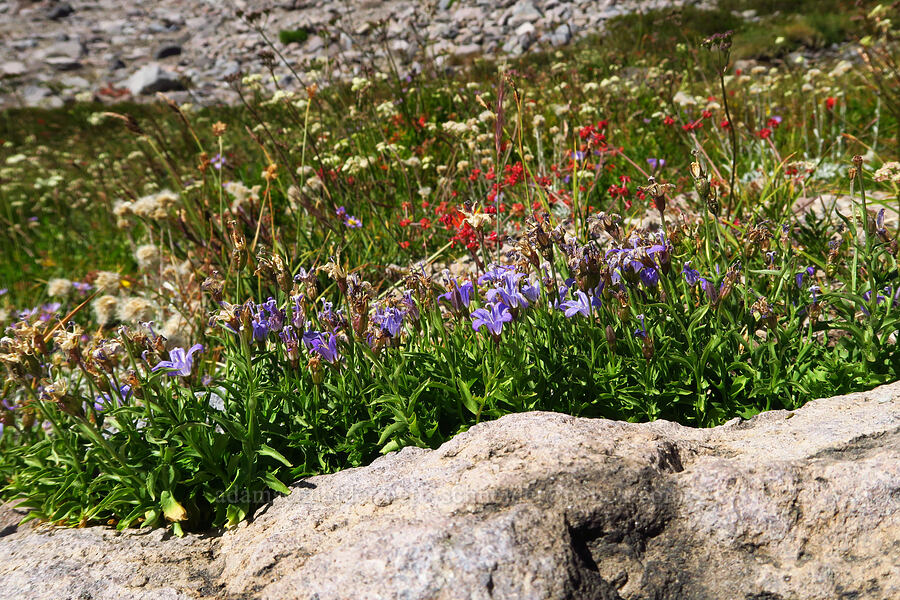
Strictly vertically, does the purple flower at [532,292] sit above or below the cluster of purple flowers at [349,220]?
above

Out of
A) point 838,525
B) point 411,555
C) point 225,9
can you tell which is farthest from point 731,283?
A: point 225,9

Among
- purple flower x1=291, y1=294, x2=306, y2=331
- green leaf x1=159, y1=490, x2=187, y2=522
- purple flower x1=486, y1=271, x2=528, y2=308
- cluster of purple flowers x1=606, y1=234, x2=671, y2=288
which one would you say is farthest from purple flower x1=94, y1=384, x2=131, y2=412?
cluster of purple flowers x1=606, y1=234, x2=671, y2=288

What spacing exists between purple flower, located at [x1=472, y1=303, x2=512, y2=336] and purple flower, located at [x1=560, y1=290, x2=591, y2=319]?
20cm

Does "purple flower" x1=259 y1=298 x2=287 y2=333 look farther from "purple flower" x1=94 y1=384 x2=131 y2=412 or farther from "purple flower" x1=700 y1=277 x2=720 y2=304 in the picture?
"purple flower" x1=700 y1=277 x2=720 y2=304

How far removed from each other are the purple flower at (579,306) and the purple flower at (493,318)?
0.20 meters

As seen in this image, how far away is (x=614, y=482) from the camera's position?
175 centimetres

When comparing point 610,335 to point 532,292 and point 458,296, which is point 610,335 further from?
point 458,296

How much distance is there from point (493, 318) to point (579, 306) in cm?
30

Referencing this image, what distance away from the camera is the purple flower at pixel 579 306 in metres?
2.20

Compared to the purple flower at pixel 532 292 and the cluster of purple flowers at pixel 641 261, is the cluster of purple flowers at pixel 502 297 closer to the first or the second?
the purple flower at pixel 532 292

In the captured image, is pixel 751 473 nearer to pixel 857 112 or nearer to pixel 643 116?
pixel 643 116

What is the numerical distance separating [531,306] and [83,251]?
608cm

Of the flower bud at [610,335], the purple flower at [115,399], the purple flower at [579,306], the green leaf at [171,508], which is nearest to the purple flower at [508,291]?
the purple flower at [579,306]

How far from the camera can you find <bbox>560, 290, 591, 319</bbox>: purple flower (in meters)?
2.20
